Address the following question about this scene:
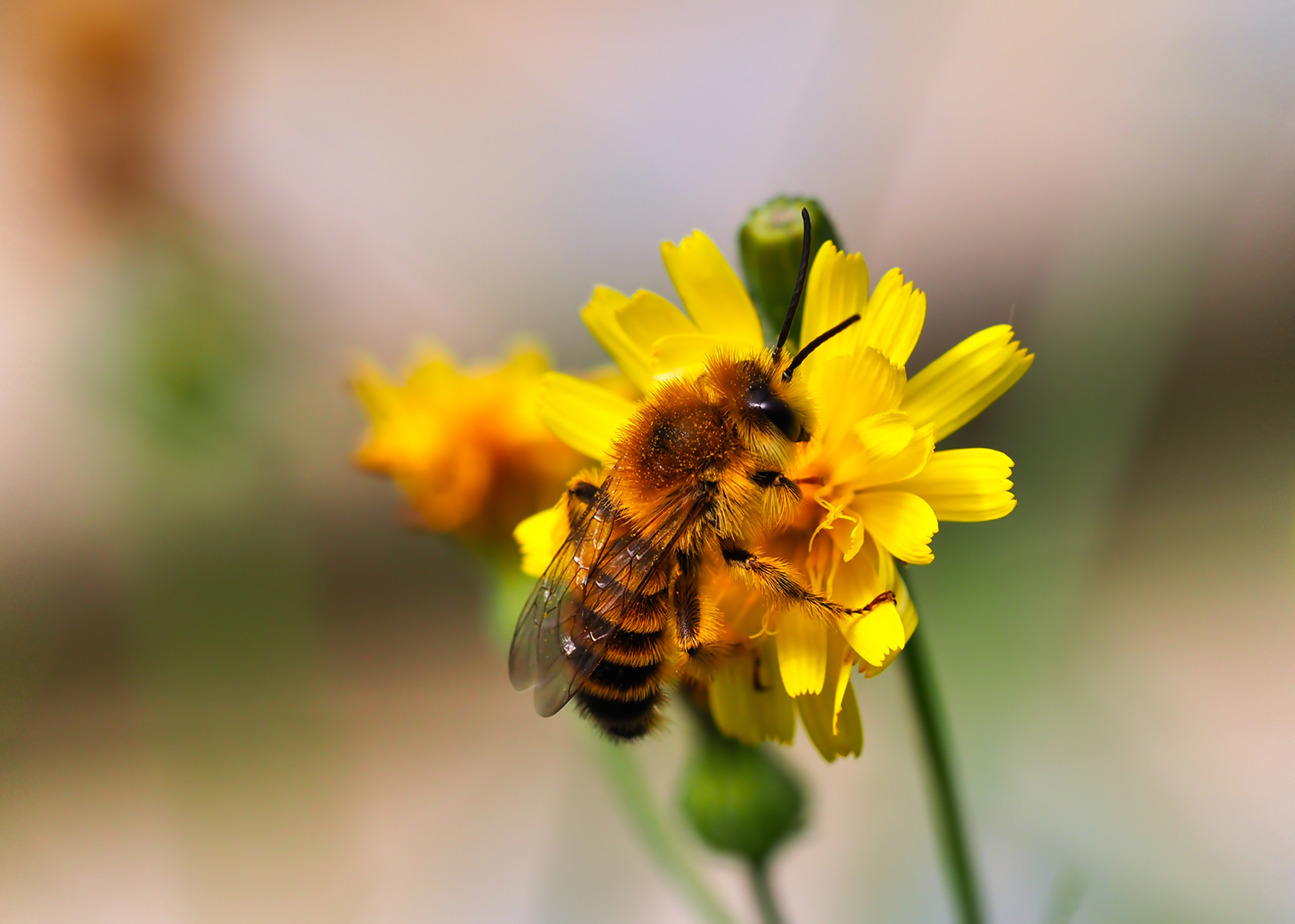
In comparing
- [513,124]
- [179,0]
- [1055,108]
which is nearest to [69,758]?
[179,0]

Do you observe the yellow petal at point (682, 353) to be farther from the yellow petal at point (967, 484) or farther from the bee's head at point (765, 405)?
the yellow petal at point (967, 484)

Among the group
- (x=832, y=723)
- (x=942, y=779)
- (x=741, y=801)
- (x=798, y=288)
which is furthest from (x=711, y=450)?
(x=741, y=801)

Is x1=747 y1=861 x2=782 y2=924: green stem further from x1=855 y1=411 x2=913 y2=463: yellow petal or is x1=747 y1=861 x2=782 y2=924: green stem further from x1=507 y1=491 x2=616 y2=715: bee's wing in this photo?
x1=855 y1=411 x2=913 y2=463: yellow petal

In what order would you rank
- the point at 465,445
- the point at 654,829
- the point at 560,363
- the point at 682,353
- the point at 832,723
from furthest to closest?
1. the point at 560,363
2. the point at 465,445
3. the point at 654,829
4. the point at 682,353
5. the point at 832,723

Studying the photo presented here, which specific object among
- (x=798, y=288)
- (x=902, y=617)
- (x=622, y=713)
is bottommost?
(x=622, y=713)

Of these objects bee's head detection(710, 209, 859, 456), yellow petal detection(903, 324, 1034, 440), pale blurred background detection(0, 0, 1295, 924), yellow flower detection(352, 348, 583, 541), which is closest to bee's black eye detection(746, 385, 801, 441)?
bee's head detection(710, 209, 859, 456)

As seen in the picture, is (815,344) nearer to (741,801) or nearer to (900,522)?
(900,522)

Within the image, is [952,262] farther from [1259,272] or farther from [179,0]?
[179,0]
